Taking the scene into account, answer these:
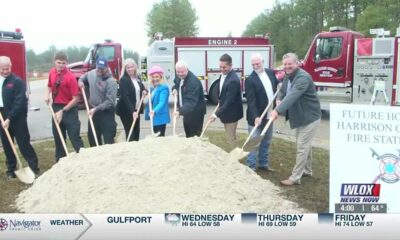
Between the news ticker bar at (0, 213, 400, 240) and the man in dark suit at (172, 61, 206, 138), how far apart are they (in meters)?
3.24

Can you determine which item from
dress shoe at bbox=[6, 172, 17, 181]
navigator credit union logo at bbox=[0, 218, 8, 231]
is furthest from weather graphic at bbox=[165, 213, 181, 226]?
dress shoe at bbox=[6, 172, 17, 181]

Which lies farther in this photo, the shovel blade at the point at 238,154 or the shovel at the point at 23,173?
the shovel at the point at 23,173

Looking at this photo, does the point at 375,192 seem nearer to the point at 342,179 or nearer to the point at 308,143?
the point at 342,179

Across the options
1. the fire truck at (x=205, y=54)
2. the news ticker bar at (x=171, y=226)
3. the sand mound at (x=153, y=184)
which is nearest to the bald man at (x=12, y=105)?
the sand mound at (x=153, y=184)

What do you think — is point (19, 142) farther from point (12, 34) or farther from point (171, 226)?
point (12, 34)

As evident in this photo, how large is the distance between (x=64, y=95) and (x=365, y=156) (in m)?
4.47

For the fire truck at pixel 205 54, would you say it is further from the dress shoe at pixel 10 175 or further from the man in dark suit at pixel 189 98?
the dress shoe at pixel 10 175

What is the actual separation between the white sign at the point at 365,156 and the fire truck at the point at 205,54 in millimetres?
12952

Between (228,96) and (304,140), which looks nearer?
(304,140)

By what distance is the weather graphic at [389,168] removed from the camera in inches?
170

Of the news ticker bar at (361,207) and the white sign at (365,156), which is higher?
the white sign at (365,156)

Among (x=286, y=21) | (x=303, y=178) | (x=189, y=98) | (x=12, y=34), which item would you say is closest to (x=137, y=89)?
(x=189, y=98)

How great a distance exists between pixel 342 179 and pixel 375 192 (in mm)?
298

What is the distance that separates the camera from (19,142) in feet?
23.3
